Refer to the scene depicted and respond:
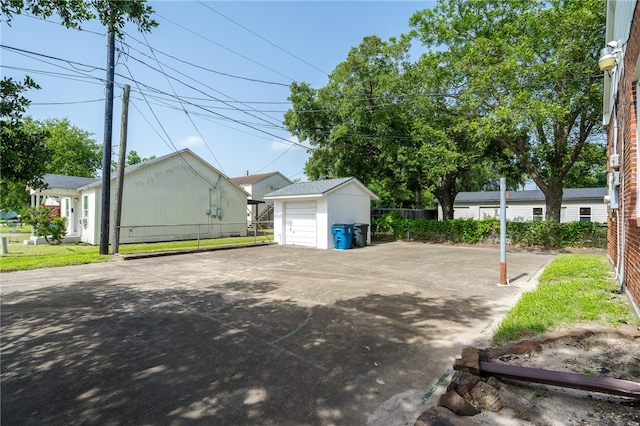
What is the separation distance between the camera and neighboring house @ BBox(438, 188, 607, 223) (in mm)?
24469

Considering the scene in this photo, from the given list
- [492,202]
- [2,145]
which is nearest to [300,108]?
[2,145]

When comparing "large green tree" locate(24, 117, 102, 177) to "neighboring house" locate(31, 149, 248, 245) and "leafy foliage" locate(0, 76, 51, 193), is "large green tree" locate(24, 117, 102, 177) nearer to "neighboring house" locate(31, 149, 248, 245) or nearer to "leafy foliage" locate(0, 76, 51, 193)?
"neighboring house" locate(31, 149, 248, 245)

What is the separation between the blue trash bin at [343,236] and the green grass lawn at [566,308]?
8092mm

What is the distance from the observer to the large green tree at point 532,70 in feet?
38.1

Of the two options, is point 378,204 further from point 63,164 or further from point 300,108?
point 63,164

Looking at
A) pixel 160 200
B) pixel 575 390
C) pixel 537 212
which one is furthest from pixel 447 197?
pixel 575 390

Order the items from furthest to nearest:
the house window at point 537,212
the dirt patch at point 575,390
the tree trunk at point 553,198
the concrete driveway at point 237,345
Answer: the house window at point 537,212 → the tree trunk at point 553,198 → the concrete driveway at point 237,345 → the dirt patch at point 575,390

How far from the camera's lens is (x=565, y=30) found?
1174 cm

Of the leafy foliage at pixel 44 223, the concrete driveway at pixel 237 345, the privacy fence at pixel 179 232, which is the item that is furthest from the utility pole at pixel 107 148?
the leafy foliage at pixel 44 223

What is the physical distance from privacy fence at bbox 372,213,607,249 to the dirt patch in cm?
1248

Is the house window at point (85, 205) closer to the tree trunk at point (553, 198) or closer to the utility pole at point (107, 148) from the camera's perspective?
the utility pole at point (107, 148)

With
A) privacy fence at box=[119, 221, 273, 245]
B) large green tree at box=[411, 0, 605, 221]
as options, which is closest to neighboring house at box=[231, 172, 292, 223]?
privacy fence at box=[119, 221, 273, 245]

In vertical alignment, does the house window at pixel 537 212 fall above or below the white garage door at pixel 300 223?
above

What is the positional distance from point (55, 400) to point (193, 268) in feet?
22.4
